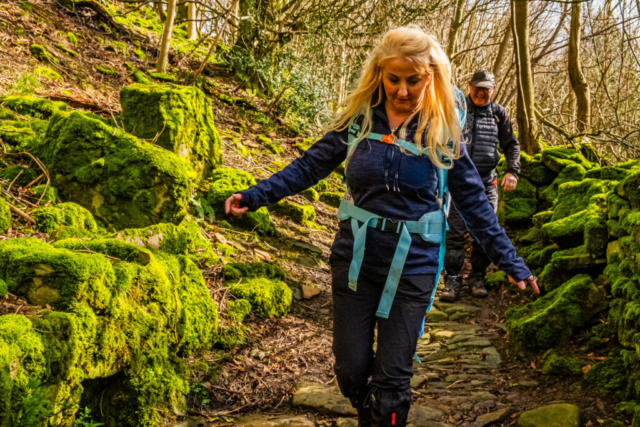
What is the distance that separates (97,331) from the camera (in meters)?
3.02

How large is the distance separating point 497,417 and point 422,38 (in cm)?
261

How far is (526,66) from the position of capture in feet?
27.9

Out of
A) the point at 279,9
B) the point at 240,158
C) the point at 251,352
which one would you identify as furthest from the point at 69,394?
the point at 279,9

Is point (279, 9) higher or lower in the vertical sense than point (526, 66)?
higher

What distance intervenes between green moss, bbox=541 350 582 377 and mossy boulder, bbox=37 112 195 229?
361 cm

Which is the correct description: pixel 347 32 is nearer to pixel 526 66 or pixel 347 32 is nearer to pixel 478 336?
pixel 526 66

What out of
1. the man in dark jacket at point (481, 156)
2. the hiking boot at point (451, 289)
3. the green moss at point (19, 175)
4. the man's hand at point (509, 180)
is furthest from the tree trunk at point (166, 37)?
the hiking boot at point (451, 289)

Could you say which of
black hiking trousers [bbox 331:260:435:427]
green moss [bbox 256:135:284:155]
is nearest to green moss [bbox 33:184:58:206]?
black hiking trousers [bbox 331:260:435:427]

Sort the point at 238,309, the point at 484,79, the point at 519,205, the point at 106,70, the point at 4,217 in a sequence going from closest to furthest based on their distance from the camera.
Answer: the point at 4,217
the point at 238,309
the point at 484,79
the point at 519,205
the point at 106,70

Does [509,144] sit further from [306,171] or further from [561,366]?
[306,171]

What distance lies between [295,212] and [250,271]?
8.34 feet

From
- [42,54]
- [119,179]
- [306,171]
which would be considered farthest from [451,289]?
[42,54]

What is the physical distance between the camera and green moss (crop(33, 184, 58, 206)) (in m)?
4.75

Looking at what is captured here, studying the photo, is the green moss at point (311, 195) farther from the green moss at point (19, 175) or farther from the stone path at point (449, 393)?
the green moss at point (19, 175)
